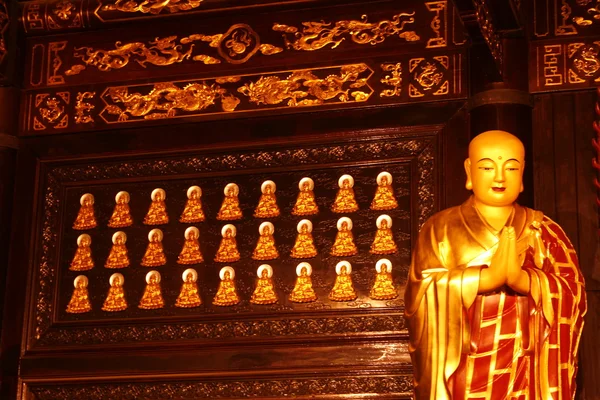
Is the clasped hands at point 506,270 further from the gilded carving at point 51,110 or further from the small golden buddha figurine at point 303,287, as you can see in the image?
the gilded carving at point 51,110

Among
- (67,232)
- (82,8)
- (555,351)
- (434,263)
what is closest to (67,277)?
(67,232)

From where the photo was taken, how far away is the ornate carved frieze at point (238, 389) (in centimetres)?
641

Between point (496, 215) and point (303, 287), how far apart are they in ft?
4.28

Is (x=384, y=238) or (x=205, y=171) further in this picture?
(x=205, y=171)

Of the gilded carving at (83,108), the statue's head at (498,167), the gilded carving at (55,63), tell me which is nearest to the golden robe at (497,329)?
the statue's head at (498,167)

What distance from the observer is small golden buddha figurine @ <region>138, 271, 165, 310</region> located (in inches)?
271

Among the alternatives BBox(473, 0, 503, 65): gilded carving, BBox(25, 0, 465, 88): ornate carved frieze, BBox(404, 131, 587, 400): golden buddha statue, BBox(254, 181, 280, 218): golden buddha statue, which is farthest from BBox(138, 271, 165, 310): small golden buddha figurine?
BBox(473, 0, 503, 65): gilded carving

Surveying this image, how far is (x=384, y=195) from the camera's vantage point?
6.71 meters

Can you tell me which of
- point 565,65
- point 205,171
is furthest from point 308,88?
point 565,65

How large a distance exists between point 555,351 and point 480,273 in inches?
18.1

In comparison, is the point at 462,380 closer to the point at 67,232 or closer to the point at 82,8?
the point at 67,232

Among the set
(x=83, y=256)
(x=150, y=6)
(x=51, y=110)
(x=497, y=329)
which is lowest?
(x=497, y=329)

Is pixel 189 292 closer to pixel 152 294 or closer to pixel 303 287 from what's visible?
pixel 152 294

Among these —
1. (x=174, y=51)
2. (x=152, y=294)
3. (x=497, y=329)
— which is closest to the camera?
(x=497, y=329)
